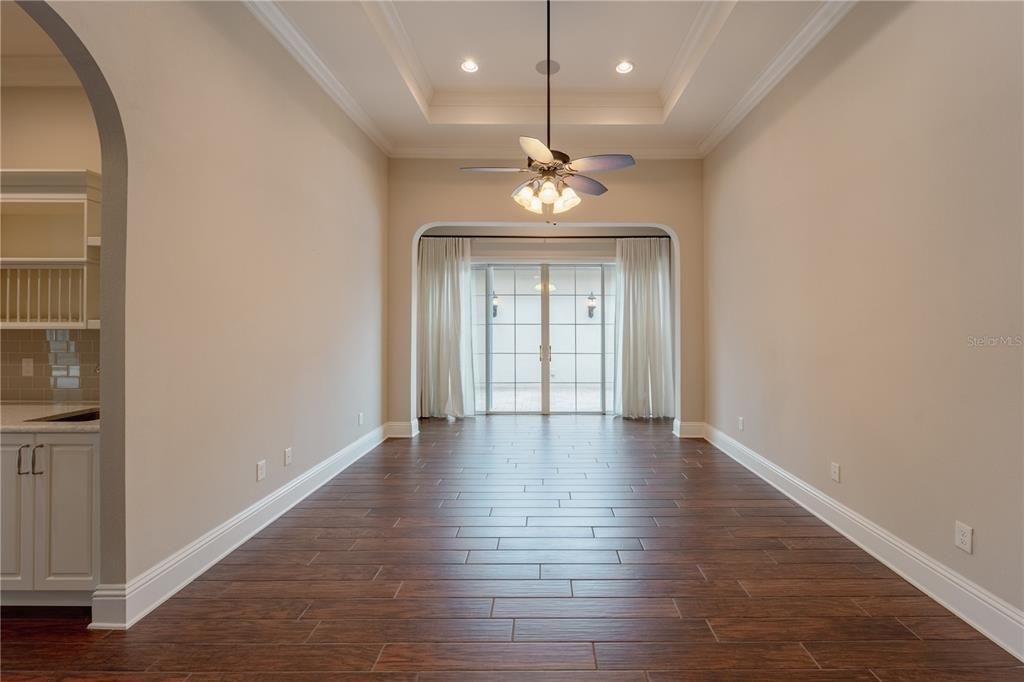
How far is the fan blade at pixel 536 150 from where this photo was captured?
10.6 ft

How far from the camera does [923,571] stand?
8.00ft

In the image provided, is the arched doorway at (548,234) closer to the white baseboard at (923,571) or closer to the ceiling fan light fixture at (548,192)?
the ceiling fan light fixture at (548,192)

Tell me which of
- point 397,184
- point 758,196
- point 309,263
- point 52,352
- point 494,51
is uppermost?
point 494,51

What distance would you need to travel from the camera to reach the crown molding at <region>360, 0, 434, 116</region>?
3.50m

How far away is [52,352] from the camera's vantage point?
287cm

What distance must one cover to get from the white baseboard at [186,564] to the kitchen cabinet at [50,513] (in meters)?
0.16

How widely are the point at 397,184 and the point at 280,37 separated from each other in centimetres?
241

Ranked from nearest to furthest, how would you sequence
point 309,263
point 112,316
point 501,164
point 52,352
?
point 112,316 → point 52,352 → point 309,263 → point 501,164

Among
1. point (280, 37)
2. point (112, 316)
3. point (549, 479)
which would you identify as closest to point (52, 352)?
point (112, 316)

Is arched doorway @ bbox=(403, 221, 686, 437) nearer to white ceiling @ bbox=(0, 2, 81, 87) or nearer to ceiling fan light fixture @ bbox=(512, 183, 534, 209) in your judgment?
ceiling fan light fixture @ bbox=(512, 183, 534, 209)

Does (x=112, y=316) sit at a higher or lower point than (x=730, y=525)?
higher

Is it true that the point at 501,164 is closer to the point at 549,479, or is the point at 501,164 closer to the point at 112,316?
the point at 549,479

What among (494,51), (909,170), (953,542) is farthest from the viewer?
(494,51)

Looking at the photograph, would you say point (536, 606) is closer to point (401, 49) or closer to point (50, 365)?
point (50, 365)
